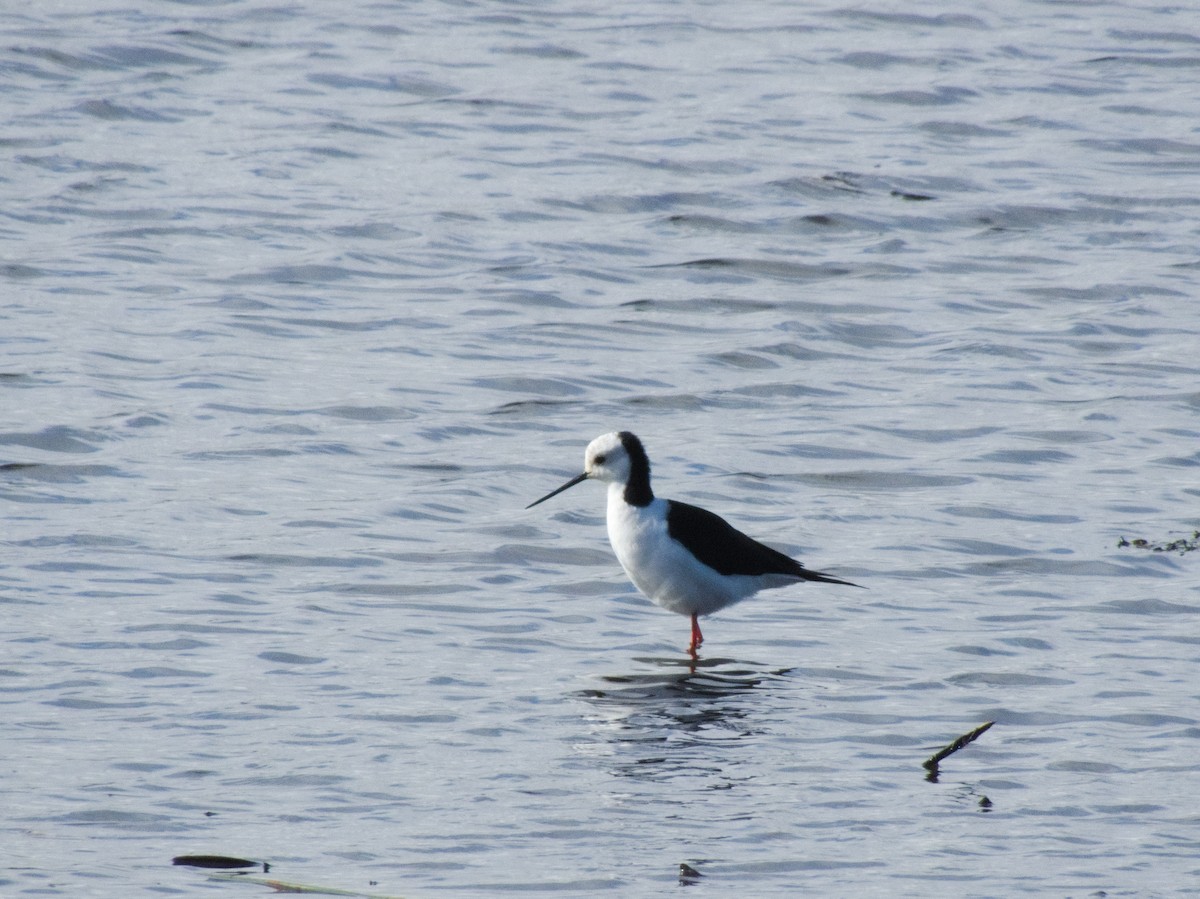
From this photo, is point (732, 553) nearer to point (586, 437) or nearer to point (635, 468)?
point (635, 468)

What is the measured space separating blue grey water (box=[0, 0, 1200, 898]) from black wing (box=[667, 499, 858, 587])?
1.03 feet

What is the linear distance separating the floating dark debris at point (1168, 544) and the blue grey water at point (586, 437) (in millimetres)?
124

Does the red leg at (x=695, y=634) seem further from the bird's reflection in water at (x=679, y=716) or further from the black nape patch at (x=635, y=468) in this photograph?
the black nape patch at (x=635, y=468)

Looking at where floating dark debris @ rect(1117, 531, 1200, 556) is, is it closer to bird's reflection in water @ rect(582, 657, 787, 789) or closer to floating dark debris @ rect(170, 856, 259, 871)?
bird's reflection in water @ rect(582, 657, 787, 789)

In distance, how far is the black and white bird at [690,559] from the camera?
982 centimetres

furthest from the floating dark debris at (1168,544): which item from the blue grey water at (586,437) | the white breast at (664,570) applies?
the white breast at (664,570)

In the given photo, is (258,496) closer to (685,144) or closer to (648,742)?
(648,742)

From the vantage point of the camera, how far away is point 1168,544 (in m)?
10.8

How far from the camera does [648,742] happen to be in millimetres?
8258

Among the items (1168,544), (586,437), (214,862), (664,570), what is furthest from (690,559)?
(214,862)

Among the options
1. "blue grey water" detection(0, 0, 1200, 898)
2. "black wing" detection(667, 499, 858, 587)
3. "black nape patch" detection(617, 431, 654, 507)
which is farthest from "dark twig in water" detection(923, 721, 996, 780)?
"black nape patch" detection(617, 431, 654, 507)

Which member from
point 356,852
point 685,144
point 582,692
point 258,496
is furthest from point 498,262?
point 356,852

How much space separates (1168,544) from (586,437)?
3.70 metres

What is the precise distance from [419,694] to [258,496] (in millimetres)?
3134
